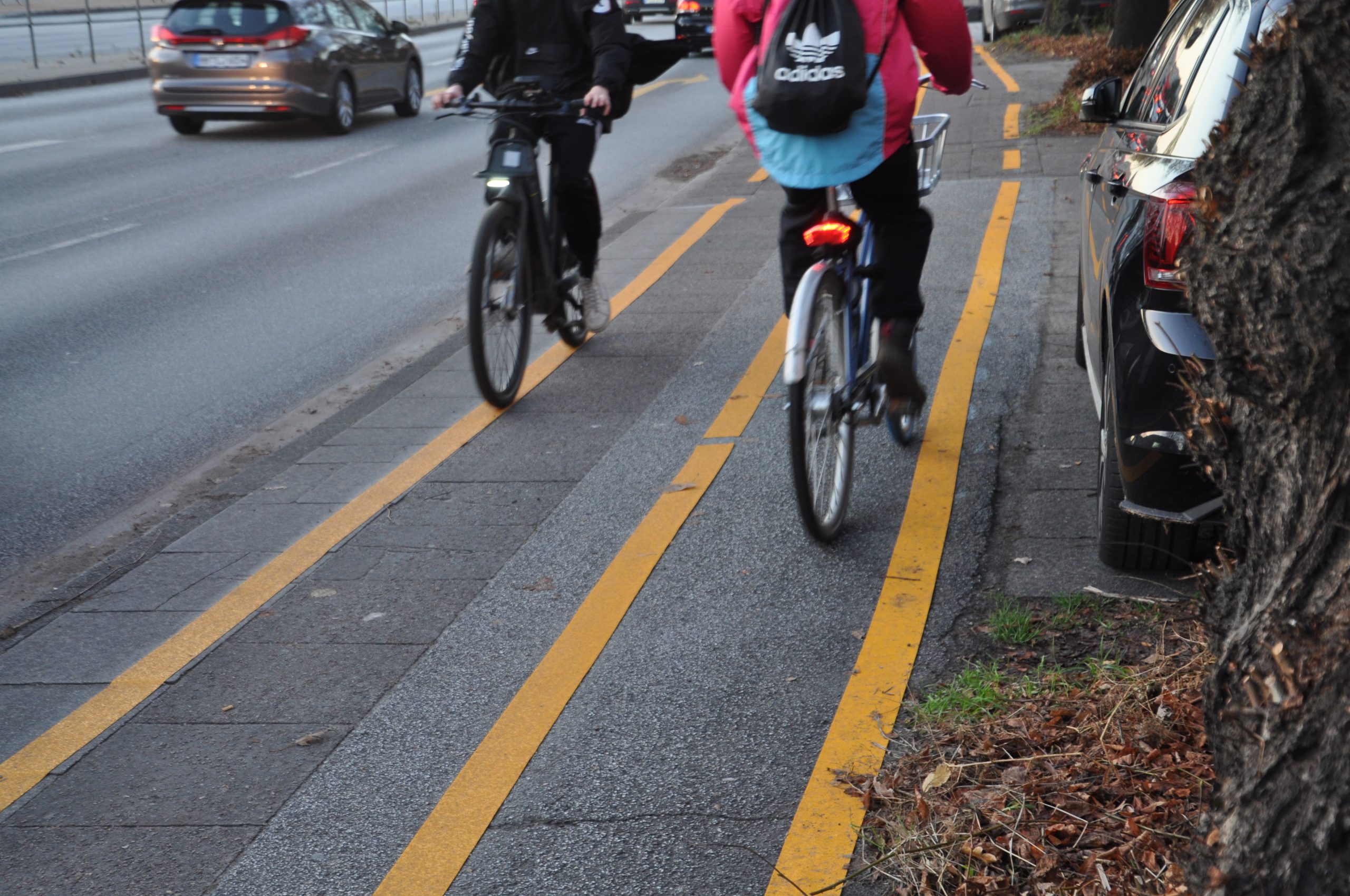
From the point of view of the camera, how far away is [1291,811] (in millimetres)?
1843

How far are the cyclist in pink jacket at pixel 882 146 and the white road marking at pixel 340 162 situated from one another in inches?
400

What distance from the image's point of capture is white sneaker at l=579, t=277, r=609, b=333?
670 centimetres

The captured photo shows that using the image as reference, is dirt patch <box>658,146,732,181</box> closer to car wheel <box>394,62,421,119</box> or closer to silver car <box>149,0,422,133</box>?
silver car <box>149,0,422,133</box>

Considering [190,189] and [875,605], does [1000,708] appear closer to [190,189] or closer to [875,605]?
[875,605]

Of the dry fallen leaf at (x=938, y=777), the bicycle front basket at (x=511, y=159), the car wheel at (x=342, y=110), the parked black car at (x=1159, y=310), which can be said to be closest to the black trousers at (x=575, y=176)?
the bicycle front basket at (x=511, y=159)

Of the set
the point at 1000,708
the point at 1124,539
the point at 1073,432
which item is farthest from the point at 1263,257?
the point at 1073,432

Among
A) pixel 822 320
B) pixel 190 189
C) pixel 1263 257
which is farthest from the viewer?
pixel 190 189

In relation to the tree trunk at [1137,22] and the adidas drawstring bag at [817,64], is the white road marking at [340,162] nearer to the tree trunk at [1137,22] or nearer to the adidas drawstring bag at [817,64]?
the tree trunk at [1137,22]

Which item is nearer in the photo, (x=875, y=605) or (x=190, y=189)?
(x=875, y=605)

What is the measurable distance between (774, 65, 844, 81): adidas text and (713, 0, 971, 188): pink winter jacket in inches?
5.3

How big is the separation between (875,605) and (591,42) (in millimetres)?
3358

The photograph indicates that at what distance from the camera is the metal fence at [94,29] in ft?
91.1

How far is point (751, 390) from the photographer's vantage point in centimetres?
603

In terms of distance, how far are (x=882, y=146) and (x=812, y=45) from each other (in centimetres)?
39
